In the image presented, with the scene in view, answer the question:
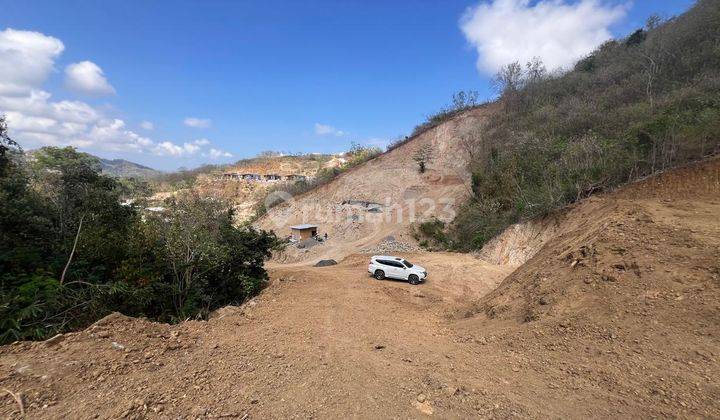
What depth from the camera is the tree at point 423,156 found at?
120 ft

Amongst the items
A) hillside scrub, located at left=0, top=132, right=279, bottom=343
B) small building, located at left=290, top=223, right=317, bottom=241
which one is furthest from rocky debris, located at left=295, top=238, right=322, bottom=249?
hillside scrub, located at left=0, top=132, right=279, bottom=343

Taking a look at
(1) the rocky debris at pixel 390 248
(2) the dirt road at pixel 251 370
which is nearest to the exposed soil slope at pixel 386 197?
(1) the rocky debris at pixel 390 248

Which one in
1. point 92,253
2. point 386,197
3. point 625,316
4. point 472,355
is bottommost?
point 472,355

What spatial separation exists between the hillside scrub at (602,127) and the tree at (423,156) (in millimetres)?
5433

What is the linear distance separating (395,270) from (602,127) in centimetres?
1616

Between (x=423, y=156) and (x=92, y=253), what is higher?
(x=423, y=156)

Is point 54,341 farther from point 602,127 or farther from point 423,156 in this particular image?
point 423,156

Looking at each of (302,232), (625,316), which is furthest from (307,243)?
(625,316)

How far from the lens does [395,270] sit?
49.9 feet

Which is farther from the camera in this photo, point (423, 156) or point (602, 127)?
point (423, 156)

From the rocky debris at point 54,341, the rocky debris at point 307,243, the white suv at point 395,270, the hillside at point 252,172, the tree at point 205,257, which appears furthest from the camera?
the hillside at point 252,172

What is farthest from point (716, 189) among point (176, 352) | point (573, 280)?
point (176, 352)

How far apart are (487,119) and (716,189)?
96.9 feet

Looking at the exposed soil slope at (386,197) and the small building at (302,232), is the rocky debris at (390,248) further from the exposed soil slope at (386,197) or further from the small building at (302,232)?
the small building at (302,232)
